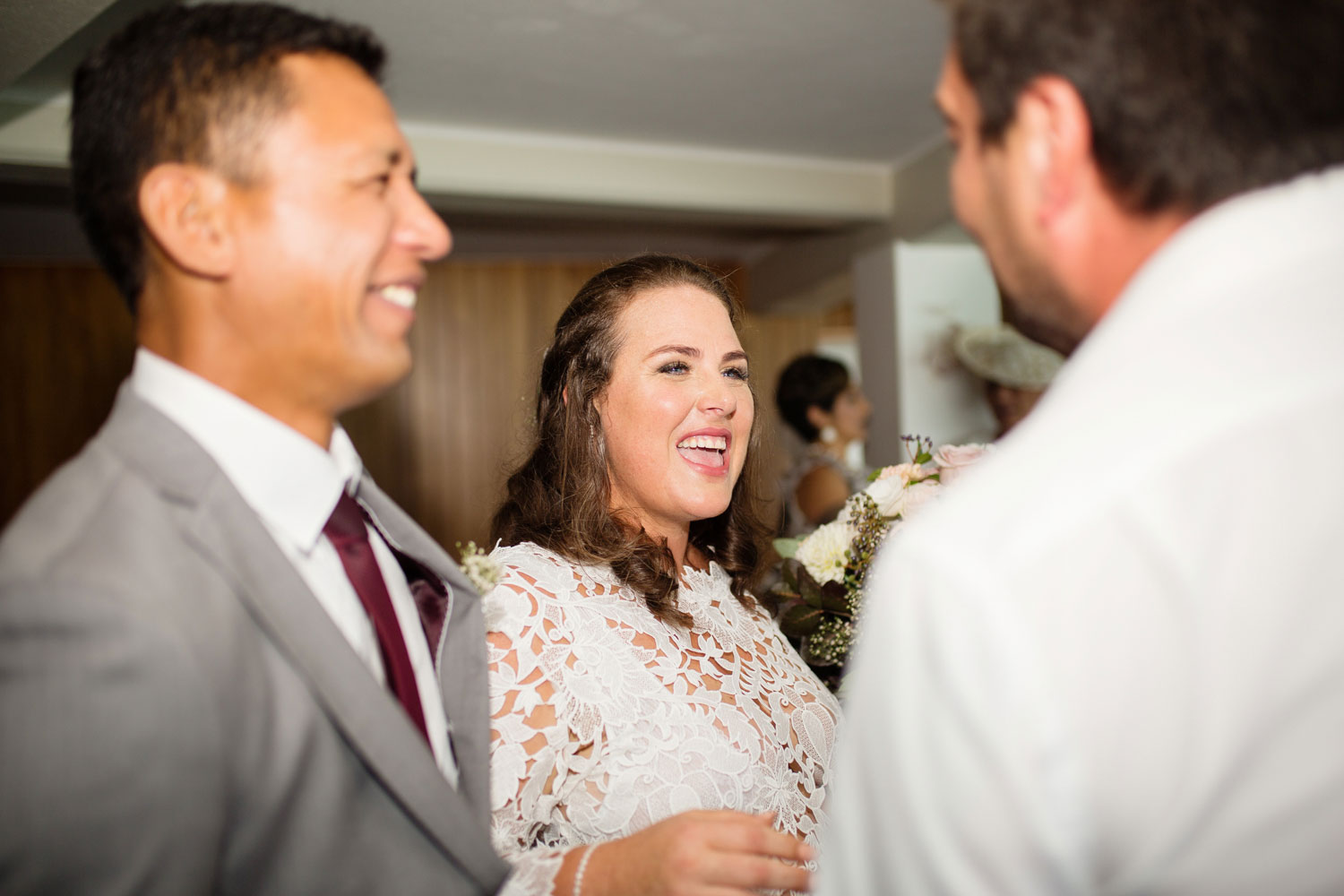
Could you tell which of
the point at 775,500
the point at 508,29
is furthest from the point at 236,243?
the point at 508,29

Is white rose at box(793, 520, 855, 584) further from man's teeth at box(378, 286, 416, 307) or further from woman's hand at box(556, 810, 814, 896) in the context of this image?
man's teeth at box(378, 286, 416, 307)

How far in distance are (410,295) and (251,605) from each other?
38 centimetres

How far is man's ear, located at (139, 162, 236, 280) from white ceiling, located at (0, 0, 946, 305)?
235 centimetres

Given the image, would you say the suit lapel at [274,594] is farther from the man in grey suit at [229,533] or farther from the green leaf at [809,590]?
the green leaf at [809,590]

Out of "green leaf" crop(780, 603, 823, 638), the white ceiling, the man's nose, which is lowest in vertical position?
"green leaf" crop(780, 603, 823, 638)

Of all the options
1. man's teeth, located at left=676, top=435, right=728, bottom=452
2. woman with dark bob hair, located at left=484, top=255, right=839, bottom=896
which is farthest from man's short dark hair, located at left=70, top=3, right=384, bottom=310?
man's teeth, located at left=676, top=435, right=728, bottom=452

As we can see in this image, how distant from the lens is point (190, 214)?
903 millimetres

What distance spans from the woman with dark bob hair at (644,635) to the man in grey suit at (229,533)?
331 millimetres

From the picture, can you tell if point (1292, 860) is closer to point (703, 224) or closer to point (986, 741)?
point (986, 741)

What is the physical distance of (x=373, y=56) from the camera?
1049 millimetres

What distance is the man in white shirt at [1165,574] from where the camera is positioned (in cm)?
64

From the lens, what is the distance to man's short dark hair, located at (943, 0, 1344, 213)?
71cm

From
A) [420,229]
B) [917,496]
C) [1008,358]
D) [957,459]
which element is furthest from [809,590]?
[1008,358]

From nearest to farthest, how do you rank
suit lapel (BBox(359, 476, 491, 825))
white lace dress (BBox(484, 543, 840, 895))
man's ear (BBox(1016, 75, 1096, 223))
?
man's ear (BBox(1016, 75, 1096, 223)), suit lapel (BBox(359, 476, 491, 825)), white lace dress (BBox(484, 543, 840, 895))
